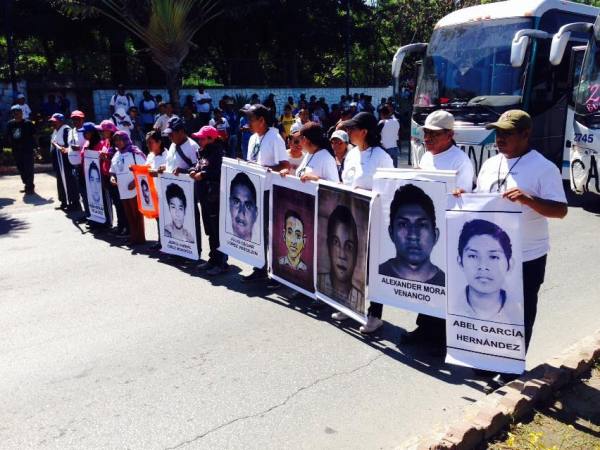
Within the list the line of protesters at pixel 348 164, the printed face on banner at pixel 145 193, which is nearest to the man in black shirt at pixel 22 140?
the line of protesters at pixel 348 164

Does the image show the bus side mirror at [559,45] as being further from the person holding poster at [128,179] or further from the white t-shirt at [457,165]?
the person holding poster at [128,179]

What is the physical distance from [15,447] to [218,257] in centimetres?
384

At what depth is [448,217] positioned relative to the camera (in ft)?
13.7

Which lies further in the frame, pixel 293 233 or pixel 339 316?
pixel 293 233

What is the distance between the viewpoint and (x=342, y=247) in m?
5.32

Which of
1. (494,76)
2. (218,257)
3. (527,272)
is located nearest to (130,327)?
(218,257)

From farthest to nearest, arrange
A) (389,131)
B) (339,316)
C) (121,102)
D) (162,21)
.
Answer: (121,102)
(162,21)
(389,131)
(339,316)

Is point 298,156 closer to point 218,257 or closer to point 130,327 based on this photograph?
point 218,257

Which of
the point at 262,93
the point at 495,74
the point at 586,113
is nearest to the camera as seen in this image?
the point at 586,113

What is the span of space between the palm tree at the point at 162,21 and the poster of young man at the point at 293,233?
13.4 metres

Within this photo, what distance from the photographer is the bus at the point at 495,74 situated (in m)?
10.6

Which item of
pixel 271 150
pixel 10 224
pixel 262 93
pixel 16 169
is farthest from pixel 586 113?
pixel 262 93

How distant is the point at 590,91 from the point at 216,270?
7.29 meters

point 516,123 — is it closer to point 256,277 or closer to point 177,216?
point 256,277
